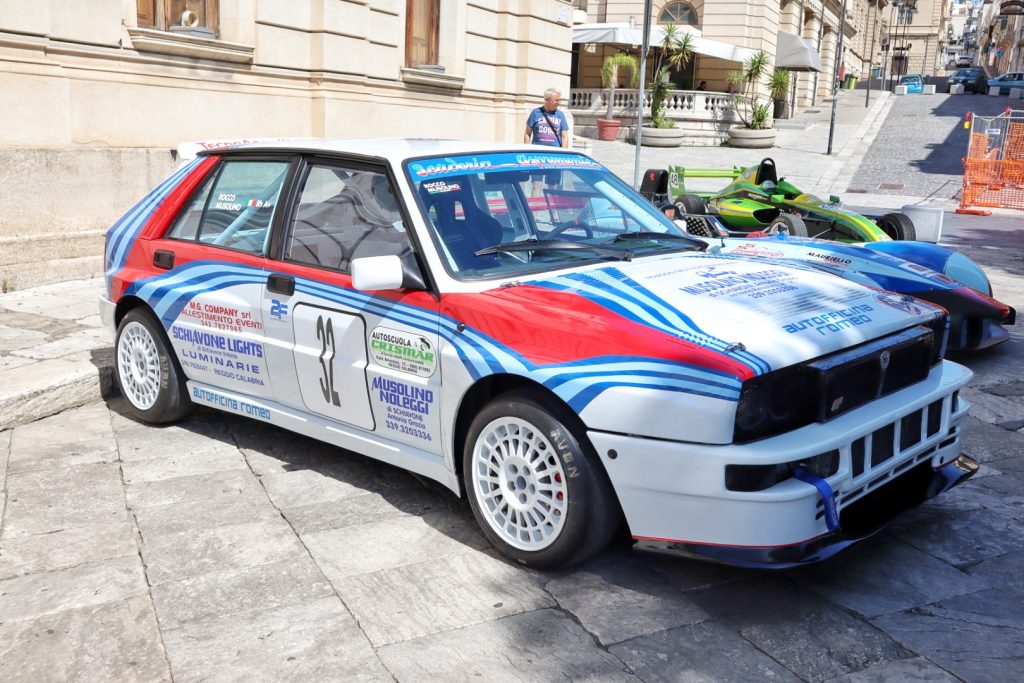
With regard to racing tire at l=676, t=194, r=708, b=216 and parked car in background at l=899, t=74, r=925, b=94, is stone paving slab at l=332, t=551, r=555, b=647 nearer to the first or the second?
racing tire at l=676, t=194, r=708, b=216

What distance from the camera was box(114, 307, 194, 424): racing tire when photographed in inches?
205

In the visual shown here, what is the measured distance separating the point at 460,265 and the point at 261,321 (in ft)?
3.74

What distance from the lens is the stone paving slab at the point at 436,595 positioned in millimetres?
3355

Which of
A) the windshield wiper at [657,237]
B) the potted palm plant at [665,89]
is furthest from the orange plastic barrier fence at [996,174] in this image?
the windshield wiper at [657,237]

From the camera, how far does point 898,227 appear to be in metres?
10.2

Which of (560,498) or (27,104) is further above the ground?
(27,104)

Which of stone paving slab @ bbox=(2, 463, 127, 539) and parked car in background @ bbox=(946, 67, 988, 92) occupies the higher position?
parked car in background @ bbox=(946, 67, 988, 92)

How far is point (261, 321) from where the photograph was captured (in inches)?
180

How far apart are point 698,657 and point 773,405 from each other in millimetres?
836

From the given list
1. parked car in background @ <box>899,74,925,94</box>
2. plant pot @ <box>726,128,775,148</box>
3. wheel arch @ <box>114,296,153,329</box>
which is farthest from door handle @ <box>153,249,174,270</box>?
parked car in background @ <box>899,74,925,94</box>

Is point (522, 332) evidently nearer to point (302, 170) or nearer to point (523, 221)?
point (523, 221)

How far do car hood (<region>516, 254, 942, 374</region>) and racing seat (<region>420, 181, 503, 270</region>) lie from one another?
0.33 metres

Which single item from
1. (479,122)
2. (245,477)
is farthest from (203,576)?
(479,122)

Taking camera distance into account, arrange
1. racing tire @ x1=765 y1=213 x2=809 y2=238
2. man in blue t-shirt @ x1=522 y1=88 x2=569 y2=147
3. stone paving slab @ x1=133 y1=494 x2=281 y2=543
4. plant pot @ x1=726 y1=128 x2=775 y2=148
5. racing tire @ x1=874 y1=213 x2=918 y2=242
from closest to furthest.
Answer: stone paving slab @ x1=133 y1=494 x2=281 y2=543 → racing tire @ x1=765 y1=213 x2=809 y2=238 → racing tire @ x1=874 y1=213 x2=918 y2=242 → man in blue t-shirt @ x1=522 y1=88 x2=569 y2=147 → plant pot @ x1=726 y1=128 x2=775 y2=148
